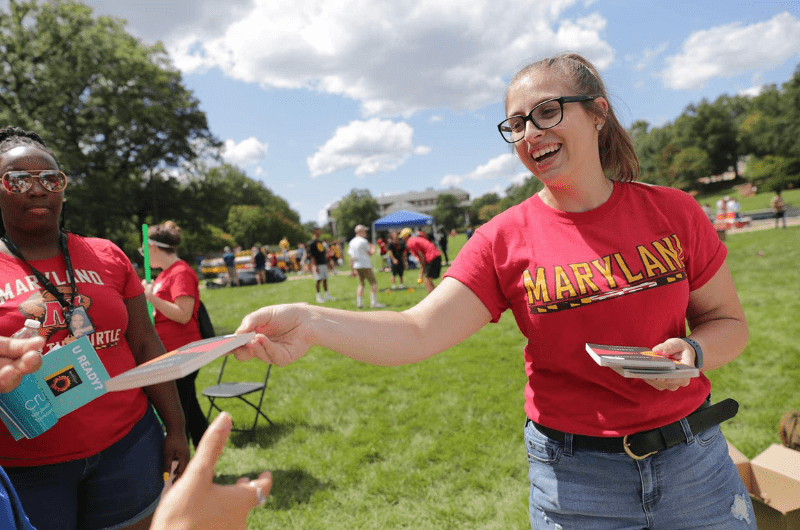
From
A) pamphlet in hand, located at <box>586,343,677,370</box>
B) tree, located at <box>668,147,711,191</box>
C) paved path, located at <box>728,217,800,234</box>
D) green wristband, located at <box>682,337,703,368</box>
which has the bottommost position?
paved path, located at <box>728,217,800,234</box>

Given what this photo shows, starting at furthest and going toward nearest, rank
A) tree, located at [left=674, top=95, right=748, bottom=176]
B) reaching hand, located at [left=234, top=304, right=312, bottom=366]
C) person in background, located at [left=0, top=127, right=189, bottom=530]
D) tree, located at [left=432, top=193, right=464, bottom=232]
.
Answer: tree, located at [left=432, top=193, right=464, bottom=232], tree, located at [left=674, top=95, right=748, bottom=176], person in background, located at [left=0, top=127, right=189, bottom=530], reaching hand, located at [left=234, top=304, right=312, bottom=366]

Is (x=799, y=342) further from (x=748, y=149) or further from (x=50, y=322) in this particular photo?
(x=748, y=149)

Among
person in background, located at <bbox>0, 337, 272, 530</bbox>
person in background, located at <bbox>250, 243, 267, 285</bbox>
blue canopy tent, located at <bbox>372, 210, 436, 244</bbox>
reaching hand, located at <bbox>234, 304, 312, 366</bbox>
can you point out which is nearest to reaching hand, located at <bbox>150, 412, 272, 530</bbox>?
person in background, located at <bbox>0, 337, 272, 530</bbox>

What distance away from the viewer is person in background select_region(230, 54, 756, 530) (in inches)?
57.8

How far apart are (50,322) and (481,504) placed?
303 cm

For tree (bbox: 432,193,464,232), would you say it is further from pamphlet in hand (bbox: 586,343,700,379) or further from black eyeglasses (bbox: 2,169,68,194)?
pamphlet in hand (bbox: 586,343,700,379)

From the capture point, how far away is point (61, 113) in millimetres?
26422

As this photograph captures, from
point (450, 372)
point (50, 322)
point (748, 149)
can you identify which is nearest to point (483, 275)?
point (50, 322)

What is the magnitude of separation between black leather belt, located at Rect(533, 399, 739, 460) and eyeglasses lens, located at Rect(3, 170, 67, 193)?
2.19 metres

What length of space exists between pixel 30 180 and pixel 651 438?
2.51 meters

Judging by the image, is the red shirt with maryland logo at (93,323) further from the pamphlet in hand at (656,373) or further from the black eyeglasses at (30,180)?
the pamphlet in hand at (656,373)

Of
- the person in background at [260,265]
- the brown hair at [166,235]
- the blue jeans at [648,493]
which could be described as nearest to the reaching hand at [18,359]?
the blue jeans at [648,493]

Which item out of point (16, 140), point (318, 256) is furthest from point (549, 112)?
point (318, 256)

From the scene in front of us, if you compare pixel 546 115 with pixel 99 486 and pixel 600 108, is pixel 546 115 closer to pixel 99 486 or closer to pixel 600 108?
pixel 600 108
